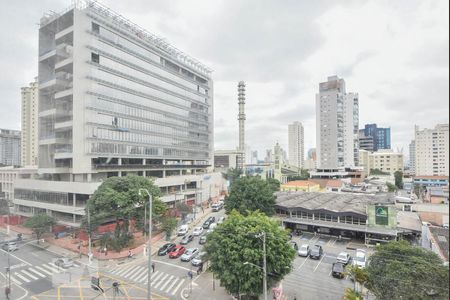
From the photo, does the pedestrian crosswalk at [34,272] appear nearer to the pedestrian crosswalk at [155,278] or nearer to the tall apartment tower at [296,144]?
the pedestrian crosswalk at [155,278]

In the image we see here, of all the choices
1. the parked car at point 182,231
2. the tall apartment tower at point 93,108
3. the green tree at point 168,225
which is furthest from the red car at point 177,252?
the tall apartment tower at point 93,108

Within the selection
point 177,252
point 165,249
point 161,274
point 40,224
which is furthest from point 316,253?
point 40,224

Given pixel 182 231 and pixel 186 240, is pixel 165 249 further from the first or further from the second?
pixel 182 231

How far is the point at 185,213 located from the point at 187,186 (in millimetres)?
16827

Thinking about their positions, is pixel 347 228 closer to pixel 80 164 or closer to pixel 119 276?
pixel 119 276

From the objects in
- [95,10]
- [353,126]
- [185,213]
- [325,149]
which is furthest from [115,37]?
[353,126]

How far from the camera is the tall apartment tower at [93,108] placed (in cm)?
4262

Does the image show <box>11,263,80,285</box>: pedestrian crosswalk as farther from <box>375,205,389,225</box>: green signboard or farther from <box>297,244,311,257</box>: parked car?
<box>375,205,389,225</box>: green signboard

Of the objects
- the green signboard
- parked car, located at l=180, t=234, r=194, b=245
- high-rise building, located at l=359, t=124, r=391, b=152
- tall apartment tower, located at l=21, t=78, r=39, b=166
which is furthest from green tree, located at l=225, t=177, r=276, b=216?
high-rise building, located at l=359, t=124, r=391, b=152

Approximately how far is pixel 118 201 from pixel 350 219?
2967cm

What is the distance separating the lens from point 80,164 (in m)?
42.5

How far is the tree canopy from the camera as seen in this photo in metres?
32.4

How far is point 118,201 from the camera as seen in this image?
32188 mm

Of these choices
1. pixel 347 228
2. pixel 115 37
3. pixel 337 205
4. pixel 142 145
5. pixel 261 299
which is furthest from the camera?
pixel 142 145
